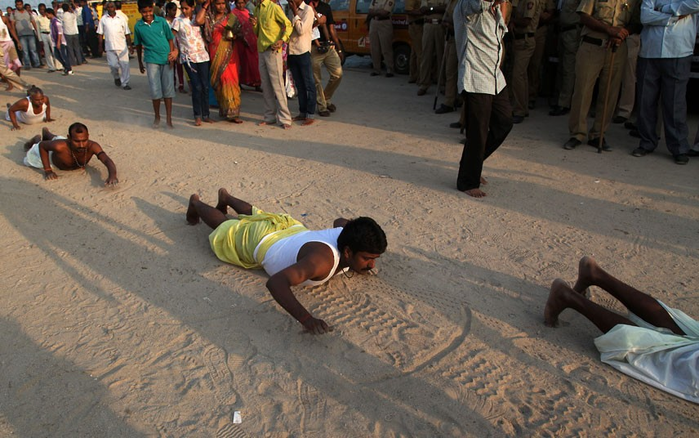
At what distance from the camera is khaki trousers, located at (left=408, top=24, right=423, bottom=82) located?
411 inches

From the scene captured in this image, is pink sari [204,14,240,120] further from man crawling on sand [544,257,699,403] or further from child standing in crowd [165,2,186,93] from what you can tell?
man crawling on sand [544,257,699,403]

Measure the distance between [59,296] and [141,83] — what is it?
8976 millimetres

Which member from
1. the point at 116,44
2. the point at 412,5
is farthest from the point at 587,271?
the point at 116,44

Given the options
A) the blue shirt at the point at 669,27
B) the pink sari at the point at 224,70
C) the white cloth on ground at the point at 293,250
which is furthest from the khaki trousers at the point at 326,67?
the white cloth on ground at the point at 293,250

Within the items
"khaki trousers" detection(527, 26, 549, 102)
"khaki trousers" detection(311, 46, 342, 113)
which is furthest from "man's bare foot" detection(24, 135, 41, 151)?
"khaki trousers" detection(527, 26, 549, 102)

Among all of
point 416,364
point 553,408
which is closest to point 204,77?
point 416,364

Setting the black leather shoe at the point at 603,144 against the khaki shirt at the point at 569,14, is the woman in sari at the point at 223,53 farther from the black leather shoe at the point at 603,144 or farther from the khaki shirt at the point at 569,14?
the black leather shoe at the point at 603,144

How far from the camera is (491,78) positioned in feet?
16.0

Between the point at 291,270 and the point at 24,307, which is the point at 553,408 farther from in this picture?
the point at 24,307

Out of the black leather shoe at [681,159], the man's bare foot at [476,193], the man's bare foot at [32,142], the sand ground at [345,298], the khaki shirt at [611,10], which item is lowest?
the sand ground at [345,298]

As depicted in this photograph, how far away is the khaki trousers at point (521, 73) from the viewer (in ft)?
24.6

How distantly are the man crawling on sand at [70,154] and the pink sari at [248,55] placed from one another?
3.51 m

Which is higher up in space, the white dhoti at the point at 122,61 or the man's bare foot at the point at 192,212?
the white dhoti at the point at 122,61

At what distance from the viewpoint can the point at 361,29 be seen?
12.1m
